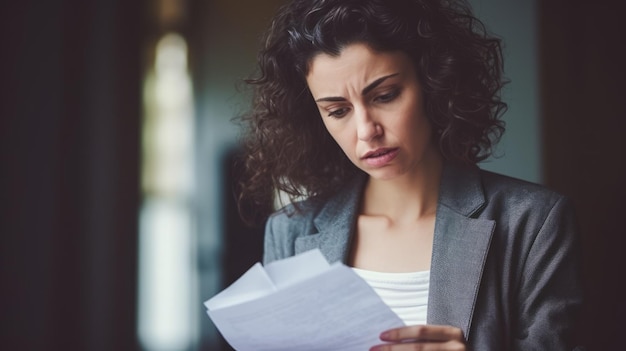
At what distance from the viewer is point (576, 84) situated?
237cm

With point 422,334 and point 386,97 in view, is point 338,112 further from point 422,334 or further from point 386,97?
point 422,334

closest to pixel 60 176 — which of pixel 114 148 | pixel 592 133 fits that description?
pixel 114 148

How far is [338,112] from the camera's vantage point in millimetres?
1285

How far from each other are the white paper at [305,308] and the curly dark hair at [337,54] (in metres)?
0.54

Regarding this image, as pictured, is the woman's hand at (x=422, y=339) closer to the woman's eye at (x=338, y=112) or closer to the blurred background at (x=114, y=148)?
the woman's eye at (x=338, y=112)

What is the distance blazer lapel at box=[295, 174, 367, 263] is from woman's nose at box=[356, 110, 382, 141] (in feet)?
0.95

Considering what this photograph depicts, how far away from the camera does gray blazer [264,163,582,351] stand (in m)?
1.18

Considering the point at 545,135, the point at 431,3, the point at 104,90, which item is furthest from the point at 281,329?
the point at 104,90

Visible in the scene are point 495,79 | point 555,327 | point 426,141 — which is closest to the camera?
point 555,327

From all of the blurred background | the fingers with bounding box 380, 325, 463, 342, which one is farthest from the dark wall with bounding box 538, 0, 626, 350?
the fingers with bounding box 380, 325, 463, 342

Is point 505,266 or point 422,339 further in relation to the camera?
point 505,266

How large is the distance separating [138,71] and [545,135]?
2.03 meters

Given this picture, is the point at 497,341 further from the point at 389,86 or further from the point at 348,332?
the point at 389,86

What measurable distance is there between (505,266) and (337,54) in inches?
21.8
